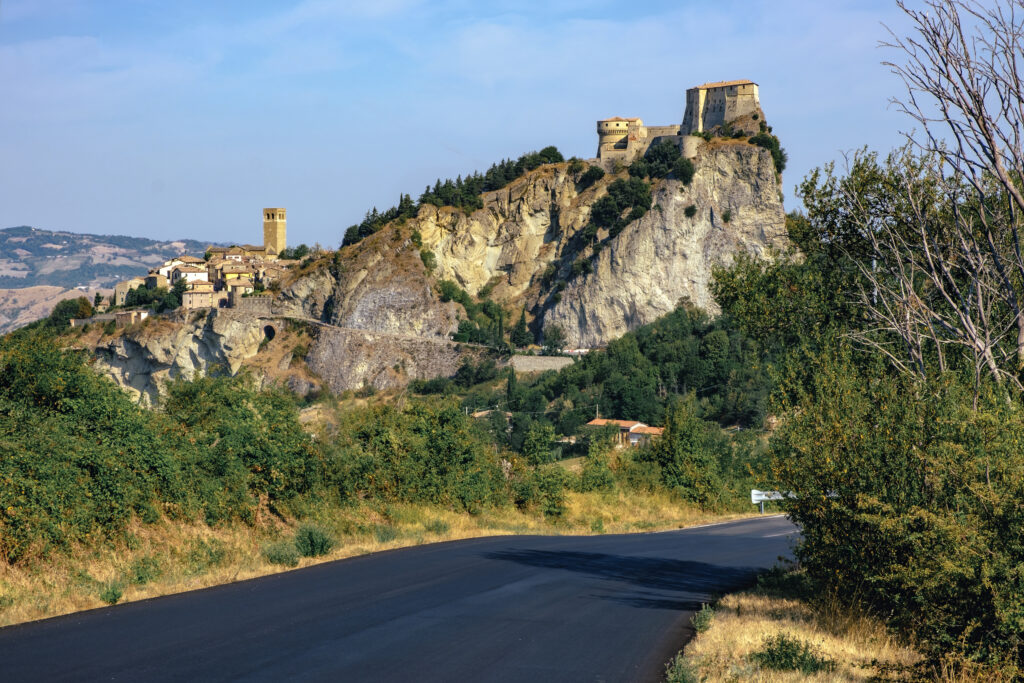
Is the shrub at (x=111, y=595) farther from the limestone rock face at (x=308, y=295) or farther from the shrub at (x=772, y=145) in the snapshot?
the shrub at (x=772, y=145)

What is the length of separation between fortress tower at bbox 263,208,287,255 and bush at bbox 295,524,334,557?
17947 centimetres

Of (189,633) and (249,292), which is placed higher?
(249,292)

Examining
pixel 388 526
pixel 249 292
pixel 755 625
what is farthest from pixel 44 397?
pixel 249 292

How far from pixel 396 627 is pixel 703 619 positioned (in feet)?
12.6

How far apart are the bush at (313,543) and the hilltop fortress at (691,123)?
422 ft

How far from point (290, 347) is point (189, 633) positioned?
414 feet

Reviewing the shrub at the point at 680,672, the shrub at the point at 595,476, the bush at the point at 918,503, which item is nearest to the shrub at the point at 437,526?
the bush at the point at 918,503

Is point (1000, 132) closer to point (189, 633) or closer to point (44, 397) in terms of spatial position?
point (189, 633)

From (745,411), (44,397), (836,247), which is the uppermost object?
(836,247)

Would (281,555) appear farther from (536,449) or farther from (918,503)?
(536,449)

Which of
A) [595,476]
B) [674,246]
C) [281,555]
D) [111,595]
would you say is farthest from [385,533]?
Result: [674,246]

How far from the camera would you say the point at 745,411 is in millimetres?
94688

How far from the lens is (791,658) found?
10.3 m

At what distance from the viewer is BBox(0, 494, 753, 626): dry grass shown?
1284cm
